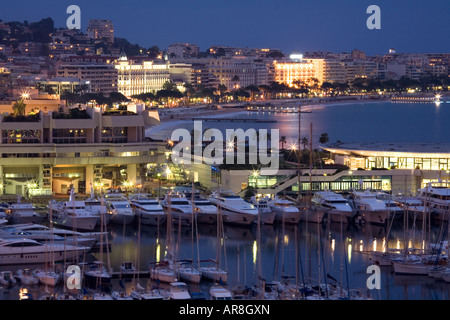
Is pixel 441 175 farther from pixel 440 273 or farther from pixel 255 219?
pixel 440 273

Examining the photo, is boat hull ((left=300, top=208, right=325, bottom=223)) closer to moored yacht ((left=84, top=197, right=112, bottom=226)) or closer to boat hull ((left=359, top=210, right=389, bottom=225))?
boat hull ((left=359, top=210, right=389, bottom=225))

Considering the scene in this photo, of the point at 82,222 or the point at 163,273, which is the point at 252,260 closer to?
the point at 163,273

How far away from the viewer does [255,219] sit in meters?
12.3

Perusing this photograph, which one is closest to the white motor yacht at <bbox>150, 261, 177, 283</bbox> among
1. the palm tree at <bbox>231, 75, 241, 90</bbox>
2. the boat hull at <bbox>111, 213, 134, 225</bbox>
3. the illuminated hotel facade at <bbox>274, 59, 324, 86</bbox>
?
the boat hull at <bbox>111, 213, 134, 225</bbox>

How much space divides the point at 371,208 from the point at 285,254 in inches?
110

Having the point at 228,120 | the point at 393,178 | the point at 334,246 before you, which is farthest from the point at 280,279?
the point at 228,120

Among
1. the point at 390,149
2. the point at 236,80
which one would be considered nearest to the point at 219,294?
the point at 390,149

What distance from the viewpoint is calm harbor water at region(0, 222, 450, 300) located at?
866 cm

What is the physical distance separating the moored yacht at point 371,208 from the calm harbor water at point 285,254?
0.66 ft

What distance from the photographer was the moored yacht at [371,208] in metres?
12.7

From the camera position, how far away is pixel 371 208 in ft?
41.9
